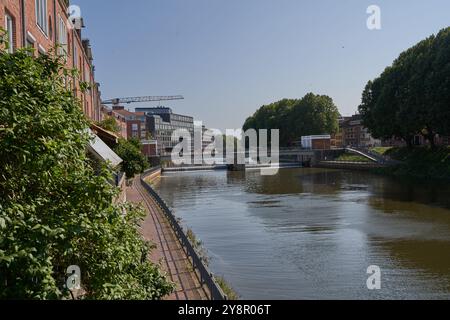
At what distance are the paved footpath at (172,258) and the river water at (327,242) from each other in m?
1.84

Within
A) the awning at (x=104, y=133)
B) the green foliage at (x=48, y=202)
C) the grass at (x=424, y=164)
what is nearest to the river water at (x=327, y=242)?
the awning at (x=104, y=133)

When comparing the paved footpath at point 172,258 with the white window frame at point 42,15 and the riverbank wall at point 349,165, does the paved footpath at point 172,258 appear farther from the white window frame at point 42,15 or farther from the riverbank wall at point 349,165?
the riverbank wall at point 349,165

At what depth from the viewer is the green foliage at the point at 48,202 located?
5.04 m

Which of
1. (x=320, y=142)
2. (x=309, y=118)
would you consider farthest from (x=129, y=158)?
(x=309, y=118)

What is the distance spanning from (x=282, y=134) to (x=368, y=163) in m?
50.4

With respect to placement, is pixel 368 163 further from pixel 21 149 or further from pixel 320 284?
pixel 21 149

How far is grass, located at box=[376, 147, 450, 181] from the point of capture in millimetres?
51062

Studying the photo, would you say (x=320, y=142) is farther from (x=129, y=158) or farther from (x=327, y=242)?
(x=327, y=242)

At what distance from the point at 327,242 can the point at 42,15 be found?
587 inches

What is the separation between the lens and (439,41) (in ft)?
171

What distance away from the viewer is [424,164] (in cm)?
5600

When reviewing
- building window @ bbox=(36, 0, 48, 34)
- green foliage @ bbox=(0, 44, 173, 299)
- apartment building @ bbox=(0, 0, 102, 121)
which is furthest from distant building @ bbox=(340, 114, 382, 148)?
green foliage @ bbox=(0, 44, 173, 299)
